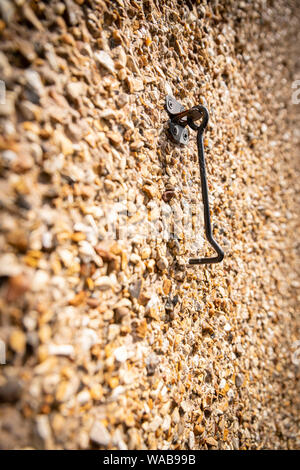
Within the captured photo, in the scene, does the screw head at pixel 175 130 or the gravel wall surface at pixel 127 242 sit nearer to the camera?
the gravel wall surface at pixel 127 242

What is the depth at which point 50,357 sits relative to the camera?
1.12 feet

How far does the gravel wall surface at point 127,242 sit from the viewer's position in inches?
13.1

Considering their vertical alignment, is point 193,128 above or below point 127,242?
above

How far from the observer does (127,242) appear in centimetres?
49

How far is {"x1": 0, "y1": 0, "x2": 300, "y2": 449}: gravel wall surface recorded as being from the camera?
13.1 inches

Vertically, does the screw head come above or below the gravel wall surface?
above

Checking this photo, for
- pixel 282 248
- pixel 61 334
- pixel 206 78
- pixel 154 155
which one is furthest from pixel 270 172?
pixel 61 334

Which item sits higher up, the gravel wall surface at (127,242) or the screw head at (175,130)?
the screw head at (175,130)

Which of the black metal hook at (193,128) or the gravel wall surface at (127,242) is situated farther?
the black metal hook at (193,128)

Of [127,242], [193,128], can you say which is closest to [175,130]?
[193,128]

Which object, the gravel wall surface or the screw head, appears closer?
the gravel wall surface

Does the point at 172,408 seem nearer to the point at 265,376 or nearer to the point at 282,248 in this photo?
the point at 265,376

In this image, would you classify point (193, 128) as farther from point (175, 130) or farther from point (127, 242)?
point (127, 242)

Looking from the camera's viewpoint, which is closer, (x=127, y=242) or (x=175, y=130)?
(x=127, y=242)
